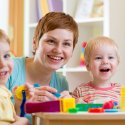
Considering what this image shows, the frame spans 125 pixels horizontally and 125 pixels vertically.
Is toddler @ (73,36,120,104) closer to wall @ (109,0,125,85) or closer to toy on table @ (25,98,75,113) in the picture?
toy on table @ (25,98,75,113)

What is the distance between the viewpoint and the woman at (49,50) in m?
1.67

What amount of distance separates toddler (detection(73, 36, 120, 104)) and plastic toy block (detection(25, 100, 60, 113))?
0.60 metres

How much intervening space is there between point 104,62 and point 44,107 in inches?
27.7

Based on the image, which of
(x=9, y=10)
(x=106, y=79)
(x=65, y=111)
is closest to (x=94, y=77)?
(x=106, y=79)

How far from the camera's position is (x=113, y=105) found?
1.18 metres

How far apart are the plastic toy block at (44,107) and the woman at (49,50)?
1.88ft

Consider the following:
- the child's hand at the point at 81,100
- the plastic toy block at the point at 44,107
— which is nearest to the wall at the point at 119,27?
the child's hand at the point at 81,100

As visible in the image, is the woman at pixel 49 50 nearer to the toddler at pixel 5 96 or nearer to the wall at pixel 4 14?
the toddler at pixel 5 96

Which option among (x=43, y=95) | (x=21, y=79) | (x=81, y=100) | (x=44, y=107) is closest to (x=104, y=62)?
(x=81, y=100)

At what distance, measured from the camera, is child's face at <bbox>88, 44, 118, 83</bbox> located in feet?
5.67

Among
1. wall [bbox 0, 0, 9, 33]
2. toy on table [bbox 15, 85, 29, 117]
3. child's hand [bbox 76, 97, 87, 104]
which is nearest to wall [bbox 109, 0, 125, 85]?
wall [bbox 0, 0, 9, 33]

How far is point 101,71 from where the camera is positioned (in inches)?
68.7

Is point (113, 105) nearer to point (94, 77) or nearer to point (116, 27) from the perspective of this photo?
point (94, 77)

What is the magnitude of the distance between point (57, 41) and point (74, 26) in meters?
0.12
